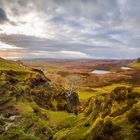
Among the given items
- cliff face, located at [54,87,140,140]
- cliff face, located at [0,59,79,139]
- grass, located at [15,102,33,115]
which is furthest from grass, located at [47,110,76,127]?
cliff face, located at [54,87,140,140]

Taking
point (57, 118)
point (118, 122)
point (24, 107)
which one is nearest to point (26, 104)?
point (24, 107)

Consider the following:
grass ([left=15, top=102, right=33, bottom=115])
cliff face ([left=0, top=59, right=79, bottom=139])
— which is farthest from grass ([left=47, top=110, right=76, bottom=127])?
grass ([left=15, top=102, right=33, bottom=115])

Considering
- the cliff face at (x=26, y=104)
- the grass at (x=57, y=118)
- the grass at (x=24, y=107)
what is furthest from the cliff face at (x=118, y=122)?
the grass at (x=24, y=107)

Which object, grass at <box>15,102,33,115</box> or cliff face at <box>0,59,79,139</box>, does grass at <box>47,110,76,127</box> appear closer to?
cliff face at <box>0,59,79,139</box>

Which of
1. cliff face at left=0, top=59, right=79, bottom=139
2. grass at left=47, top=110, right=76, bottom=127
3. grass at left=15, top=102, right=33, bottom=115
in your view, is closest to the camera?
cliff face at left=0, top=59, right=79, bottom=139

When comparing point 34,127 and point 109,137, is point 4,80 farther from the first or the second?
point 109,137

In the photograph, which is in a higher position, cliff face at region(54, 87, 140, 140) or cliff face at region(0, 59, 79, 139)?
cliff face at region(54, 87, 140, 140)

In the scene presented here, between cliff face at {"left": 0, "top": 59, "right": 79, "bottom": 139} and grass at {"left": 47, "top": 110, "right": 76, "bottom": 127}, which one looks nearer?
cliff face at {"left": 0, "top": 59, "right": 79, "bottom": 139}

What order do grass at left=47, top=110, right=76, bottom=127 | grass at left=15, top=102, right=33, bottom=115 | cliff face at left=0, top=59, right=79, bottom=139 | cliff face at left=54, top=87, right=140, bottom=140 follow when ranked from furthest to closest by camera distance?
grass at left=15, top=102, right=33, bottom=115
grass at left=47, top=110, right=76, bottom=127
cliff face at left=0, top=59, right=79, bottom=139
cliff face at left=54, top=87, right=140, bottom=140

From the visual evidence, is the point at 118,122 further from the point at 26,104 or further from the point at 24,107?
the point at 26,104

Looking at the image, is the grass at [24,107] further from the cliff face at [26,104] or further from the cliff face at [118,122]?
the cliff face at [118,122]

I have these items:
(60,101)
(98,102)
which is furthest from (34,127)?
(60,101)

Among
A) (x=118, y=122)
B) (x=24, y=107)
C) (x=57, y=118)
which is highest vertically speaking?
(x=118, y=122)

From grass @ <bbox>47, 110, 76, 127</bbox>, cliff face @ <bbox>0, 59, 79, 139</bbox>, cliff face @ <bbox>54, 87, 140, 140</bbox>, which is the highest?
cliff face @ <bbox>54, 87, 140, 140</bbox>
